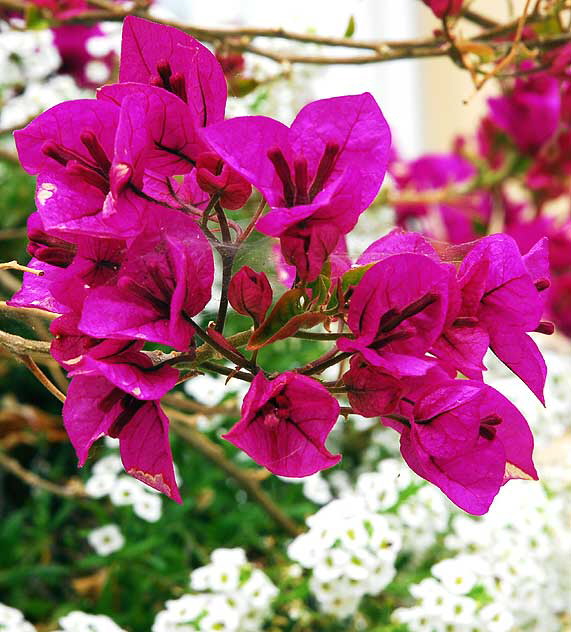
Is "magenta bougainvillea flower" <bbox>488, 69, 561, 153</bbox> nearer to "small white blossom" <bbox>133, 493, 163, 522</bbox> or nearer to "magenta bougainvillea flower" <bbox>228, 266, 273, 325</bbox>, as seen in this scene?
"small white blossom" <bbox>133, 493, 163, 522</bbox>

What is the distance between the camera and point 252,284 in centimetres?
29

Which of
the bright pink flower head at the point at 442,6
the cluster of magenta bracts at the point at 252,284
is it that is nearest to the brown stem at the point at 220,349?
the cluster of magenta bracts at the point at 252,284

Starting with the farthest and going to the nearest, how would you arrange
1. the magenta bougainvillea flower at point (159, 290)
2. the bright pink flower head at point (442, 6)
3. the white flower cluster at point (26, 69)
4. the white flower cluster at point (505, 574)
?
the white flower cluster at point (26, 69) → the white flower cluster at point (505, 574) → the bright pink flower head at point (442, 6) → the magenta bougainvillea flower at point (159, 290)

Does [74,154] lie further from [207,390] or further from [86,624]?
[207,390]

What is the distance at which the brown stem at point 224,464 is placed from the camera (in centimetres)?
64

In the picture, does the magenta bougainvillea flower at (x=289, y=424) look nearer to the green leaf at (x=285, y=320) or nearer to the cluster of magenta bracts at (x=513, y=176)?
the green leaf at (x=285, y=320)

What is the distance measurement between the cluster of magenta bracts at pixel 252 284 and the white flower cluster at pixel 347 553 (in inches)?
12.1

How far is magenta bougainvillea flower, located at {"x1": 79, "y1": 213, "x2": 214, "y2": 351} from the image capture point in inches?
10.6

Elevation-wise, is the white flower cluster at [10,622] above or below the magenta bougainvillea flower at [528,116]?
below

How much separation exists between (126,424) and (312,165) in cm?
11

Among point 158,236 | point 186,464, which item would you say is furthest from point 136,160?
point 186,464

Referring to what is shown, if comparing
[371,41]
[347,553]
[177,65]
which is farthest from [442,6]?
[347,553]

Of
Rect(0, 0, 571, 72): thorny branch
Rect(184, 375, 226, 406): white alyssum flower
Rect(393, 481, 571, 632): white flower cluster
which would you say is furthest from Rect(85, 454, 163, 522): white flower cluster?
Rect(0, 0, 571, 72): thorny branch

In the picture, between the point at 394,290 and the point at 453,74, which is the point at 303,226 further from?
the point at 453,74
